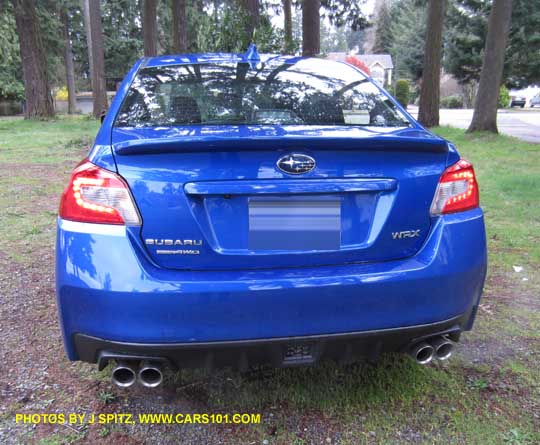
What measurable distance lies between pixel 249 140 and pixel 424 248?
788 mm

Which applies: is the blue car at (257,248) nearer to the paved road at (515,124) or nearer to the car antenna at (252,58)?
the car antenna at (252,58)

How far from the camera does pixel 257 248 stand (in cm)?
178

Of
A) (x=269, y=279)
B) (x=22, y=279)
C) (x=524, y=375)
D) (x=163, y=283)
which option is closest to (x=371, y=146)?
(x=269, y=279)

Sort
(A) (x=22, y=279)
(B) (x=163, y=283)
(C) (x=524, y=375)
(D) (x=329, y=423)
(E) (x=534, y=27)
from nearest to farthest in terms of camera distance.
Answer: (B) (x=163, y=283)
(D) (x=329, y=423)
(C) (x=524, y=375)
(A) (x=22, y=279)
(E) (x=534, y=27)

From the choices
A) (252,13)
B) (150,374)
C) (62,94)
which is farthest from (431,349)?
(62,94)

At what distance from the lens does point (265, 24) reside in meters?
10.0

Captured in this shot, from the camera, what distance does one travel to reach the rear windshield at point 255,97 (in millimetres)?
2209

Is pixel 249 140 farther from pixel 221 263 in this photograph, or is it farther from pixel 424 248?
pixel 424 248

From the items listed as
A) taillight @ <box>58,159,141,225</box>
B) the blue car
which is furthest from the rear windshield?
taillight @ <box>58,159,141,225</box>

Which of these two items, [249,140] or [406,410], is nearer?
[249,140]

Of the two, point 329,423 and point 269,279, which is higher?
point 269,279

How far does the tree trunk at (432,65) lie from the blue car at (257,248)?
1380 centimetres

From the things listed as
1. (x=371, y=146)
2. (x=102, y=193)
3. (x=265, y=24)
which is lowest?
(x=102, y=193)

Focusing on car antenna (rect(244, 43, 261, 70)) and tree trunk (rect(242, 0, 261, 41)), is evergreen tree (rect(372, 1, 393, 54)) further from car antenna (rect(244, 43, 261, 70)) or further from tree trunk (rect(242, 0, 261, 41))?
car antenna (rect(244, 43, 261, 70))
